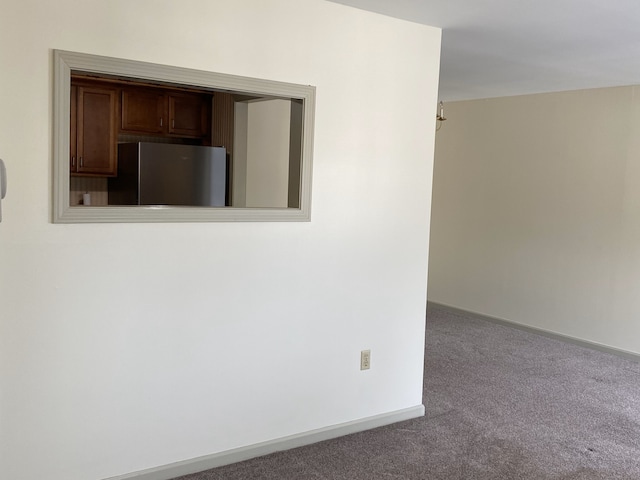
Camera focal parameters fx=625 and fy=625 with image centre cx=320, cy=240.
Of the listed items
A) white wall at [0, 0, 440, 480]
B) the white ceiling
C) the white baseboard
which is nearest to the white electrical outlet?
white wall at [0, 0, 440, 480]

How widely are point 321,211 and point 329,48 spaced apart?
2.77 feet

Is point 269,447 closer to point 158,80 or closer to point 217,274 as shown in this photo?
point 217,274

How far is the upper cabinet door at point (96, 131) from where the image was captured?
15.4 ft

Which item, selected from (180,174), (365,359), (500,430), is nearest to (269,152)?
(180,174)

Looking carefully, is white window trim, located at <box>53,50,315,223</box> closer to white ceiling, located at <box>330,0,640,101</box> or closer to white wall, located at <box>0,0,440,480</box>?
white wall, located at <box>0,0,440,480</box>

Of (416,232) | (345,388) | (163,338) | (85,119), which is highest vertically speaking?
(85,119)

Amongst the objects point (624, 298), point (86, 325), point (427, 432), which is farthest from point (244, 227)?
point (624, 298)

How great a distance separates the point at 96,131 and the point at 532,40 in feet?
10.5

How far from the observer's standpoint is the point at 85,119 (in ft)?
15.5

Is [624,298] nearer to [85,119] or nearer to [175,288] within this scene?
[175,288]

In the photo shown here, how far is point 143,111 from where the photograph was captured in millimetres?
5012

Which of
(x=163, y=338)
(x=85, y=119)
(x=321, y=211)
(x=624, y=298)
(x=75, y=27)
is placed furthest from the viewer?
(x=624, y=298)

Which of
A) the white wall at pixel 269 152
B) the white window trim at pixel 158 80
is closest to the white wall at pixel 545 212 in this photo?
the white wall at pixel 269 152

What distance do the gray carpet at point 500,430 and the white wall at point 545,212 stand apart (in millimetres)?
601
